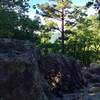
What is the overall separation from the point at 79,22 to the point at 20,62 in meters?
48.3

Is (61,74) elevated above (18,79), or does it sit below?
below

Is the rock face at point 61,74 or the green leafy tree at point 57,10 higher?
the green leafy tree at point 57,10

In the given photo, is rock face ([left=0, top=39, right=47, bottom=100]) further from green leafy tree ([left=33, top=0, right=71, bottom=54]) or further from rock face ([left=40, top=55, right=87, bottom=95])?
green leafy tree ([left=33, top=0, right=71, bottom=54])

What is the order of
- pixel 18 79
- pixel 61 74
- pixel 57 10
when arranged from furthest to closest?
pixel 57 10 → pixel 61 74 → pixel 18 79

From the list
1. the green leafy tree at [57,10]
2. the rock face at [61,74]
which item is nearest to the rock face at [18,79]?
the rock face at [61,74]

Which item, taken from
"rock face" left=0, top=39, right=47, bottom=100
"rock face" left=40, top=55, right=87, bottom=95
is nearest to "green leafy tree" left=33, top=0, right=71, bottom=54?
"rock face" left=40, top=55, right=87, bottom=95

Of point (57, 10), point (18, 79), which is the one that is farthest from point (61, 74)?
point (57, 10)

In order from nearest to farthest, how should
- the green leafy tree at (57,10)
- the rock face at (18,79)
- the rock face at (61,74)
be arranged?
the rock face at (18,79) → the rock face at (61,74) → the green leafy tree at (57,10)

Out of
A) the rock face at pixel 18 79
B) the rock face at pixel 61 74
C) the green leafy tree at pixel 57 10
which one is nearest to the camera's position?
the rock face at pixel 18 79

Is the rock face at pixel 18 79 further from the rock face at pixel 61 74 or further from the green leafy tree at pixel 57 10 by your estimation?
the green leafy tree at pixel 57 10

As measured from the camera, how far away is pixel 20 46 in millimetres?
12625

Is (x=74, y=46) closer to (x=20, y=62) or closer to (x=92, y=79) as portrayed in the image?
(x=92, y=79)

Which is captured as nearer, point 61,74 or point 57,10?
point 61,74

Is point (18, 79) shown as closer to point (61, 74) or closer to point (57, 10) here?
point (61, 74)
